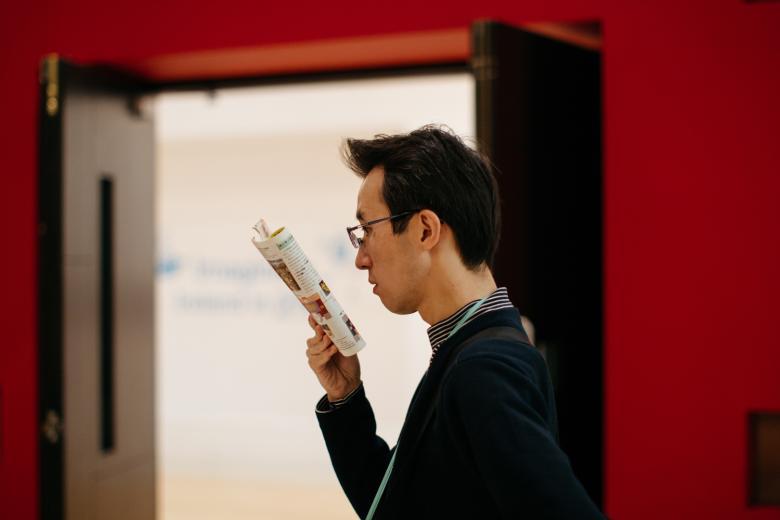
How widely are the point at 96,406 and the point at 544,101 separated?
2.13m

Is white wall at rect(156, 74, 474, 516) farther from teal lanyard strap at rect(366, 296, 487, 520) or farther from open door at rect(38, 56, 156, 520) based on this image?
teal lanyard strap at rect(366, 296, 487, 520)

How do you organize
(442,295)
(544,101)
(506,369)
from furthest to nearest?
(544,101) < (442,295) < (506,369)

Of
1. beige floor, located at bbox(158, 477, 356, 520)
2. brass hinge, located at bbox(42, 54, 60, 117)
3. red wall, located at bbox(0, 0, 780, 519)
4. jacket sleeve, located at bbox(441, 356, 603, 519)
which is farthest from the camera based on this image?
beige floor, located at bbox(158, 477, 356, 520)

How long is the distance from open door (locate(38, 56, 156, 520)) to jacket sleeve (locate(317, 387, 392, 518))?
1.82 metres

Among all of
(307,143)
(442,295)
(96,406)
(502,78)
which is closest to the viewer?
(442,295)

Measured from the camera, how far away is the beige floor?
512 centimetres

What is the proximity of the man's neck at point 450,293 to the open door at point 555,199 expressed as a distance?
117 centimetres

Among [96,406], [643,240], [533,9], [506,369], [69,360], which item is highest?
[533,9]

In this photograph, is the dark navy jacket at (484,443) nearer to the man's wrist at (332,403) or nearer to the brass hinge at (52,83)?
the man's wrist at (332,403)

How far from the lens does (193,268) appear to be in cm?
649

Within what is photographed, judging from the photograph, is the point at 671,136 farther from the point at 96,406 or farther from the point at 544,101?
the point at 96,406

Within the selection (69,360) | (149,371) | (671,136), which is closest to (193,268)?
(149,371)

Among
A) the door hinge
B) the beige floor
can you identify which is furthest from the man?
the beige floor

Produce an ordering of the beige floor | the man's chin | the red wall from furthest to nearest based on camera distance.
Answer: the beige floor → the red wall → the man's chin
